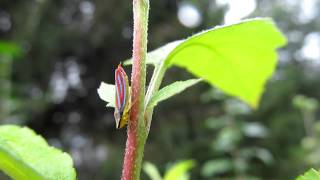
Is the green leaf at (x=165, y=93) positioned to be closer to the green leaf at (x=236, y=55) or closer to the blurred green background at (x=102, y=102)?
the green leaf at (x=236, y=55)

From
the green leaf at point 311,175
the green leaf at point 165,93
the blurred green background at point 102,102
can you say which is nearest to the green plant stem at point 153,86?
the green leaf at point 165,93

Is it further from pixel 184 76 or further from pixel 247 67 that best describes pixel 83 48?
pixel 247 67

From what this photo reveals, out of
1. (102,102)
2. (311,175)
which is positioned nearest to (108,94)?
(311,175)

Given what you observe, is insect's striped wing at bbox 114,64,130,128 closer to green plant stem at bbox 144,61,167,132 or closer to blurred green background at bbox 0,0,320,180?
green plant stem at bbox 144,61,167,132

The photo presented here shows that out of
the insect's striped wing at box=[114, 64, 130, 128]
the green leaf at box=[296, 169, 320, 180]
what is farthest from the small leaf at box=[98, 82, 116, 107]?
the green leaf at box=[296, 169, 320, 180]

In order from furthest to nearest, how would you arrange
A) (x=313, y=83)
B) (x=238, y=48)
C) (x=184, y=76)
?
(x=313, y=83) < (x=184, y=76) < (x=238, y=48)

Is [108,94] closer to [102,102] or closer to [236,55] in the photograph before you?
[236,55]

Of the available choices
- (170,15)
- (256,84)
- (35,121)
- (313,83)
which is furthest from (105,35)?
(256,84)
